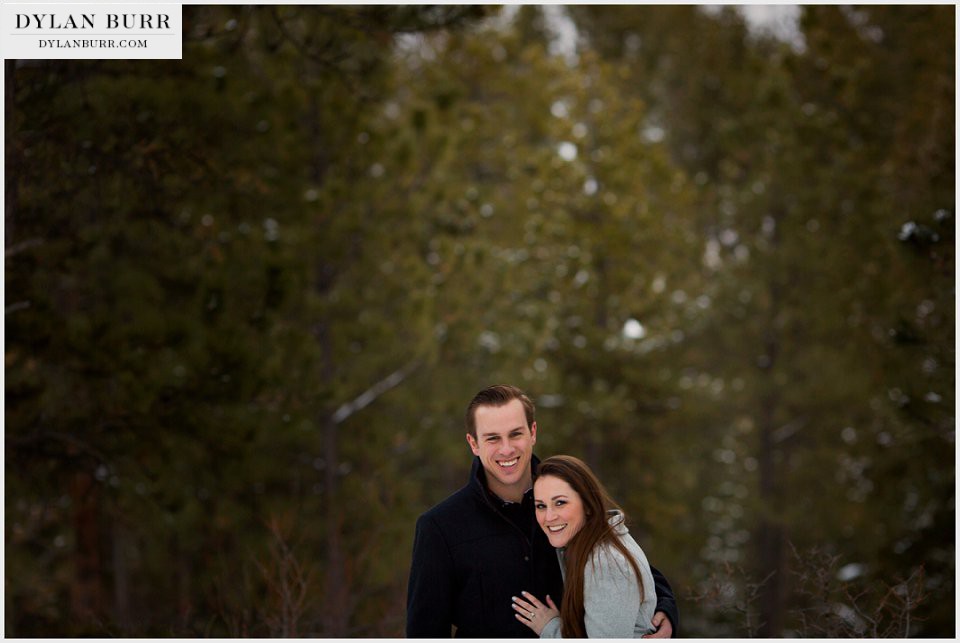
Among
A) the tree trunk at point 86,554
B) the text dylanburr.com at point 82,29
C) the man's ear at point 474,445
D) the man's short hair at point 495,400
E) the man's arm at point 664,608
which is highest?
the text dylanburr.com at point 82,29

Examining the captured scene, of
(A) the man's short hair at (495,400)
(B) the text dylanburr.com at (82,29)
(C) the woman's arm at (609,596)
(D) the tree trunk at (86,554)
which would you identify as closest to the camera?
(C) the woman's arm at (609,596)

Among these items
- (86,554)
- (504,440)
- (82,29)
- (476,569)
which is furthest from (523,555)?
(86,554)

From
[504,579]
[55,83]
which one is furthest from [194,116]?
[504,579]

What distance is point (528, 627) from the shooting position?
10.0ft

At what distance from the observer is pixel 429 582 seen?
301cm

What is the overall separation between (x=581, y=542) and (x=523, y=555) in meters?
0.25

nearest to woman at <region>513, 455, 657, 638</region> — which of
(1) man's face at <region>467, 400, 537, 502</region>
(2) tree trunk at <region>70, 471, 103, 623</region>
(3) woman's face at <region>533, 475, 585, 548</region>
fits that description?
(3) woman's face at <region>533, 475, 585, 548</region>

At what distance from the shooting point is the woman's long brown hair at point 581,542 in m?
2.89

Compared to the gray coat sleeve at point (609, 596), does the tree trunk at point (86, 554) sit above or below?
below

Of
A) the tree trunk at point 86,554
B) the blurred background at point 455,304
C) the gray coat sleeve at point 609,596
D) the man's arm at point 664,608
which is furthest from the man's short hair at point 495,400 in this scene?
the tree trunk at point 86,554

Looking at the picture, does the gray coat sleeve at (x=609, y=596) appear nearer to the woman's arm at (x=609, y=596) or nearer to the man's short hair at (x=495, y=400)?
the woman's arm at (x=609, y=596)

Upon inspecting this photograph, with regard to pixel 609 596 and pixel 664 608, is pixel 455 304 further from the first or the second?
pixel 609 596

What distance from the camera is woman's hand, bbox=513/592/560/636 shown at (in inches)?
117

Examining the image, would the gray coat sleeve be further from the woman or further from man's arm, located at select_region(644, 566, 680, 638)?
man's arm, located at select_region(644, 566, 680, 638)
